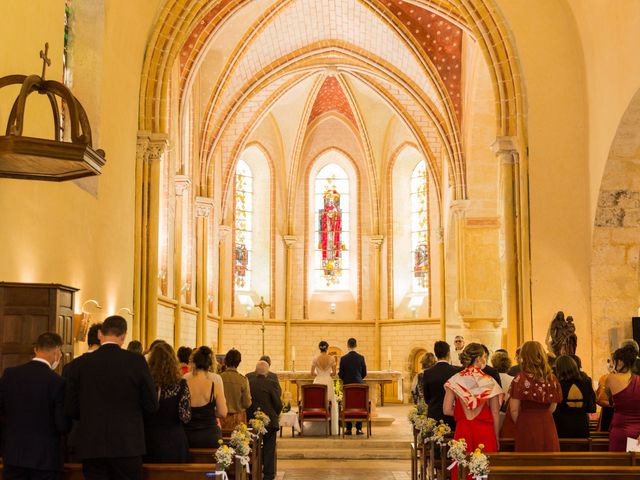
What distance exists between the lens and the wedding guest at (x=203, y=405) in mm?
7020

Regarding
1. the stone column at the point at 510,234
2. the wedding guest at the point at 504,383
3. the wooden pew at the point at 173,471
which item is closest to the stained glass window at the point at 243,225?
the stone column at the point at 510,234

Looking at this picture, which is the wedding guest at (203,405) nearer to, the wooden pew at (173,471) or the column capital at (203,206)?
the wooden pew at (173,471)

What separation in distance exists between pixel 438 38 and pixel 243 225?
10.3 meters

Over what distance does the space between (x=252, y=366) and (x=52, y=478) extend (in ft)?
73.1

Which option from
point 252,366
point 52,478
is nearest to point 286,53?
point 252,366

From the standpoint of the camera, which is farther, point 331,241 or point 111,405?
point 331,241

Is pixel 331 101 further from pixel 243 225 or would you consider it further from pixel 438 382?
pixel 438 382

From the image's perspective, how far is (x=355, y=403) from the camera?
14867 mm

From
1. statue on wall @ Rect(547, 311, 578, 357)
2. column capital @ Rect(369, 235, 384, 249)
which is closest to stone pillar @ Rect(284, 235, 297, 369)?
column capital @ Rect(369, 235, 384, 249)

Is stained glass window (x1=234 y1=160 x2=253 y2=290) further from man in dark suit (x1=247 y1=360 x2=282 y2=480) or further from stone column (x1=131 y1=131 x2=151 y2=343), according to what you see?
man in dark suit (x1=247 y1=360 x2=282 y2=480)

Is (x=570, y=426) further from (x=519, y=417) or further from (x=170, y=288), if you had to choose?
(x=170, y=288)

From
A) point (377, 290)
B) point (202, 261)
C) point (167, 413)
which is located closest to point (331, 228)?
point (377, 290)

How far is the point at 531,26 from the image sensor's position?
15.1 m

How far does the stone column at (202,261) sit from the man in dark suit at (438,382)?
15668 millimetres
